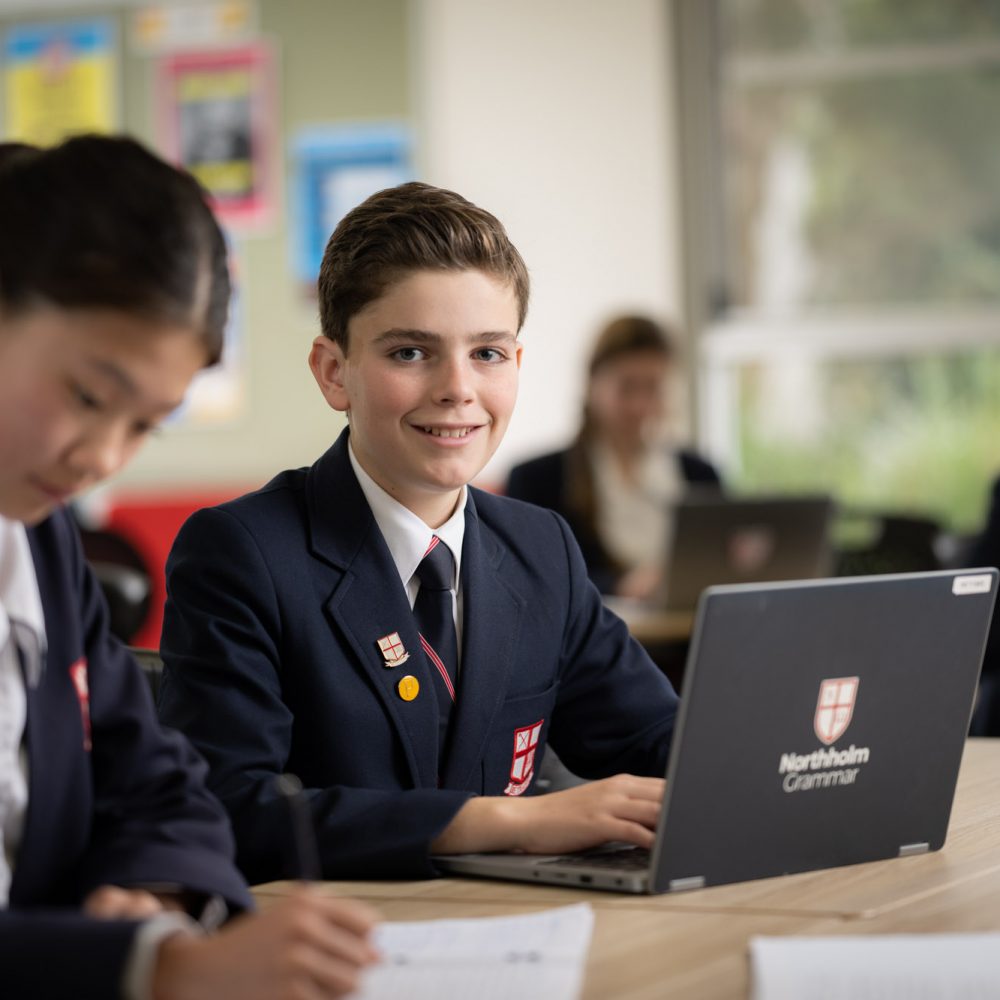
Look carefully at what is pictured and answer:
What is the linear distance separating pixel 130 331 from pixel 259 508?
0.61 metres

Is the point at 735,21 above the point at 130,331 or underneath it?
above

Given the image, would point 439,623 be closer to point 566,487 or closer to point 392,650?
point 392,650

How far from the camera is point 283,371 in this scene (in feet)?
18.8

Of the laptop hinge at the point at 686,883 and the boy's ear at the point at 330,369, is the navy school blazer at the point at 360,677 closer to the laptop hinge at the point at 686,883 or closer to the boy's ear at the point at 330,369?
the boy's ear at the point at 330,369

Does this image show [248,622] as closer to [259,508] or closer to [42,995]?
[259,508]

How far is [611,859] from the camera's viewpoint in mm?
1340

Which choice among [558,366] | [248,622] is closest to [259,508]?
[248,622]

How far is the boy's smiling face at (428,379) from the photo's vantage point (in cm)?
162

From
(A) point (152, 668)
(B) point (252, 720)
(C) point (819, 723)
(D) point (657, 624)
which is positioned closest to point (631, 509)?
(D) point (657, 624)

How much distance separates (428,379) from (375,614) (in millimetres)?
248

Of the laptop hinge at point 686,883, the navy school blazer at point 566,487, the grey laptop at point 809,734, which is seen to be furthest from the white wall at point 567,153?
the laptop hinge at point 686,883

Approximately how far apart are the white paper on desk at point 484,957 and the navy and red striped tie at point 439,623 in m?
0.42

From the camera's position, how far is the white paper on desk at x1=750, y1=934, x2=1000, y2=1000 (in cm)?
100

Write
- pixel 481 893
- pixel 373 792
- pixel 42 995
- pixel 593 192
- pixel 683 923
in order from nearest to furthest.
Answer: pixel 42 995
pixel 683 923
pixel 481 893
pixel 373 792
pixel 593 192
